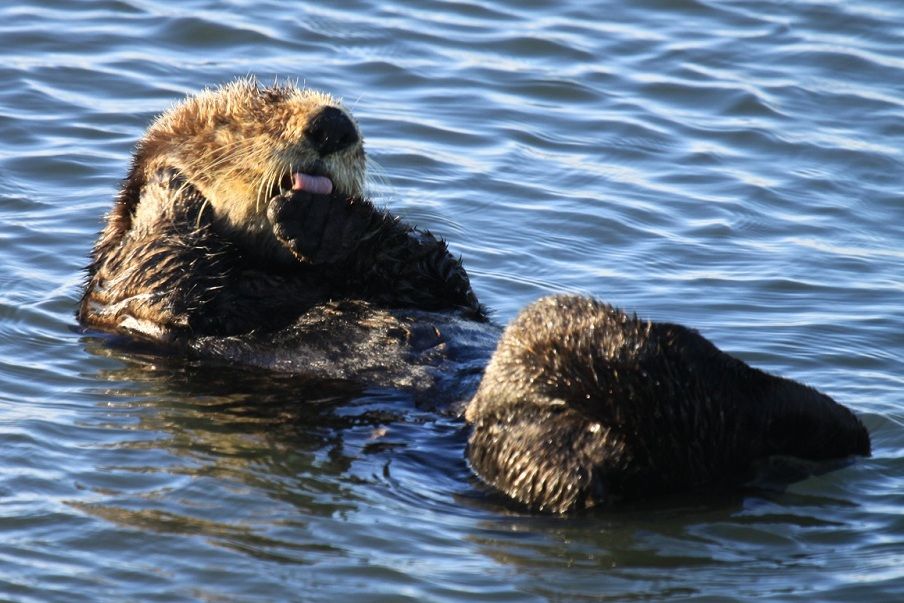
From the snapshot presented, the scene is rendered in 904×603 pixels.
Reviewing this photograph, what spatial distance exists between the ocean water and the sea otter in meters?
0.15

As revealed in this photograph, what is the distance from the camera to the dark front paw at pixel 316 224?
577 centimetres

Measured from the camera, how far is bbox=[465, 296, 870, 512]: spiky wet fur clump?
175 inches

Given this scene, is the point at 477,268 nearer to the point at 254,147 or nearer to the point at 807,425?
the point at 254,147

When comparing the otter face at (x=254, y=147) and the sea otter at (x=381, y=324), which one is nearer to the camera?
the sea otter at (x=381, y=324)

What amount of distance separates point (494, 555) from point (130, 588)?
1056 millimetres

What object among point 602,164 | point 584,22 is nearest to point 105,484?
point 602,164

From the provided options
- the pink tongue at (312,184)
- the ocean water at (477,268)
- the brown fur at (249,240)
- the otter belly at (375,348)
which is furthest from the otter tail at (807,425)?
the pink tongue at (312,184)

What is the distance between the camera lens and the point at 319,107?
5.93m

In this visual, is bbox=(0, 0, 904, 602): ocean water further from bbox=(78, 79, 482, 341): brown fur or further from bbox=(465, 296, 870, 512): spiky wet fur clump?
bbox=(78, 79, 482, 341): brown fur

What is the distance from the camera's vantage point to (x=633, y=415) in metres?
4.43

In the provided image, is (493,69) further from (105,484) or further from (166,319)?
(105,484)

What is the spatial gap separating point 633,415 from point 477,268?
315 cm

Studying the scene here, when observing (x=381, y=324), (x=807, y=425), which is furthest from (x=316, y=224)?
(x=807, y=425)

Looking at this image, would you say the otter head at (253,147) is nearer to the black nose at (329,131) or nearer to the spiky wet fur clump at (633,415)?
the black nose at (329,131)
